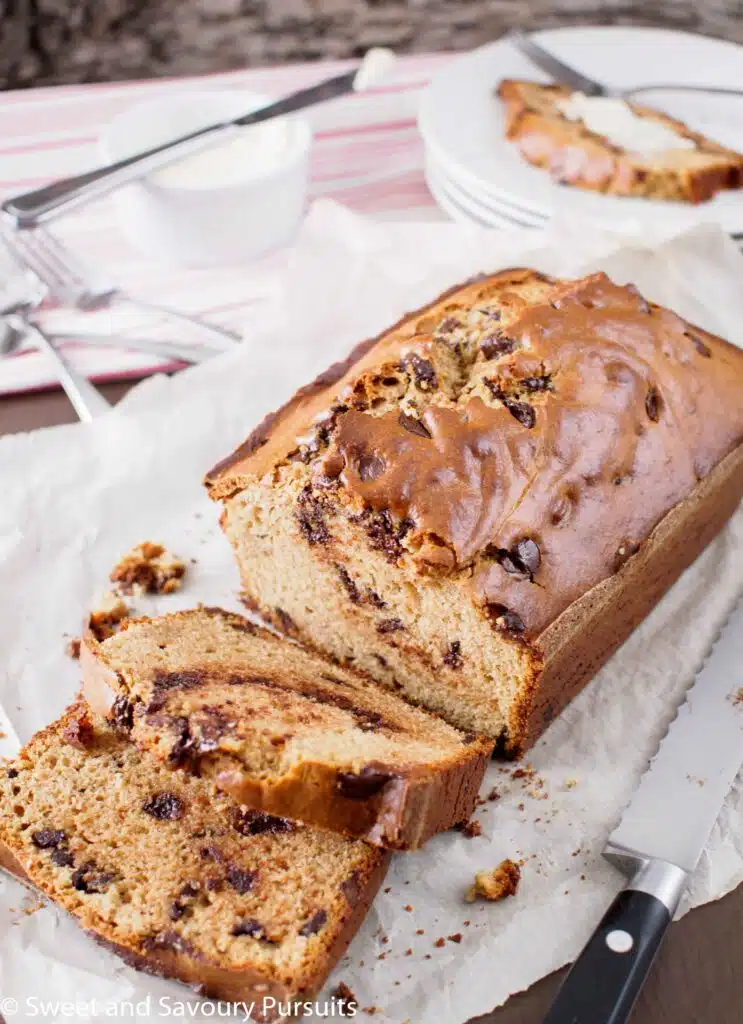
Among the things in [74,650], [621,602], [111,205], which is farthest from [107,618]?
[111,205]

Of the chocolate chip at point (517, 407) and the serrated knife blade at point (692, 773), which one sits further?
the chocolate chip at point (517, 407)

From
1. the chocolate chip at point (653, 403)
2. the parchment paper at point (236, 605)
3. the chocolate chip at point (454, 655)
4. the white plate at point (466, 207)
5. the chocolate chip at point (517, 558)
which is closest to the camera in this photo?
the parchment paper at point (236, 605)

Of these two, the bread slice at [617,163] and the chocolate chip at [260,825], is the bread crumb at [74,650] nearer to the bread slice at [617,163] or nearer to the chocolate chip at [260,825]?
the chocolate chip at [260,825]

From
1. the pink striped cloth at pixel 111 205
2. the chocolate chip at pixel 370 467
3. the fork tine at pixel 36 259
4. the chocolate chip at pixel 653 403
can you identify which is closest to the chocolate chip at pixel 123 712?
the chocolate chip at pixel 370 467

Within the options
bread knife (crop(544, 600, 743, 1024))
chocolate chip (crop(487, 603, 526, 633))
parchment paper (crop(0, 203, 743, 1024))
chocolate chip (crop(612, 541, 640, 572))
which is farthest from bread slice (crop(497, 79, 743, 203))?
chocolate chip (crop(487, 603, 526, 633))

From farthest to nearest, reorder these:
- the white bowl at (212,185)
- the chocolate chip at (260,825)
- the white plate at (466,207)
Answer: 1. the white plate at (466,207)
2. the white bowl at (212,185)
3. the chocolate chip at (260,825)

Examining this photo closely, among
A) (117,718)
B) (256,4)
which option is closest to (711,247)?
(117,718)

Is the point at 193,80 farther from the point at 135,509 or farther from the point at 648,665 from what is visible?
the point at 648,665
